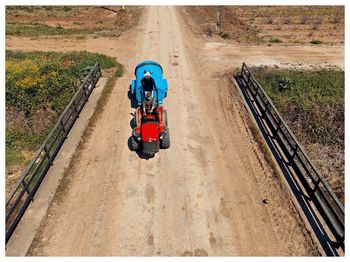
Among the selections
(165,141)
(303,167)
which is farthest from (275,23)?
(165,141)

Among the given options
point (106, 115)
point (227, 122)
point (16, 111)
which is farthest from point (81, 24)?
point (227, 122)

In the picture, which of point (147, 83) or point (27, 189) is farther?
point (147, 83)

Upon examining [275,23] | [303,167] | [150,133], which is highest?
[275,23]

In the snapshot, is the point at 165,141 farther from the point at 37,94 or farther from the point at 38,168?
the point at 37,94

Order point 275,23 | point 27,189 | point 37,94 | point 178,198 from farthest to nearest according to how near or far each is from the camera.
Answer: point 275,23 → point 37,94 → point 178,198 → point 27,189

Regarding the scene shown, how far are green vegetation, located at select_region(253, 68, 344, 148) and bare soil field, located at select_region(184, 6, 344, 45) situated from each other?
28.2 feet

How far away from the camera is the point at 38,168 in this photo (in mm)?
9883

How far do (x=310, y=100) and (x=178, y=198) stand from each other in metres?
11.8

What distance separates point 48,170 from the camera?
10664mm

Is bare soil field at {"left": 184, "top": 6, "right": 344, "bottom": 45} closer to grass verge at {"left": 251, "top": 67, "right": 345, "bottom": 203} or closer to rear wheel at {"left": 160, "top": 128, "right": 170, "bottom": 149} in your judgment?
grass verge at {"left": 251, "top": 67, "right": 345, "bottom": 203}

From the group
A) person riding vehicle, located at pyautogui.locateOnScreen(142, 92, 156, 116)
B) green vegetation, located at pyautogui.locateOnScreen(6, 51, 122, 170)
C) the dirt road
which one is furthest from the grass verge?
green vegetation, located at pyautogui.locateOnScreen(6, 51, 122, 170)

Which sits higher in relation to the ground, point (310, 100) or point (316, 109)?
point (310, 100)

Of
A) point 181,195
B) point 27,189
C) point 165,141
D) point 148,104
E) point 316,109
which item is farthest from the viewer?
point 316,109
